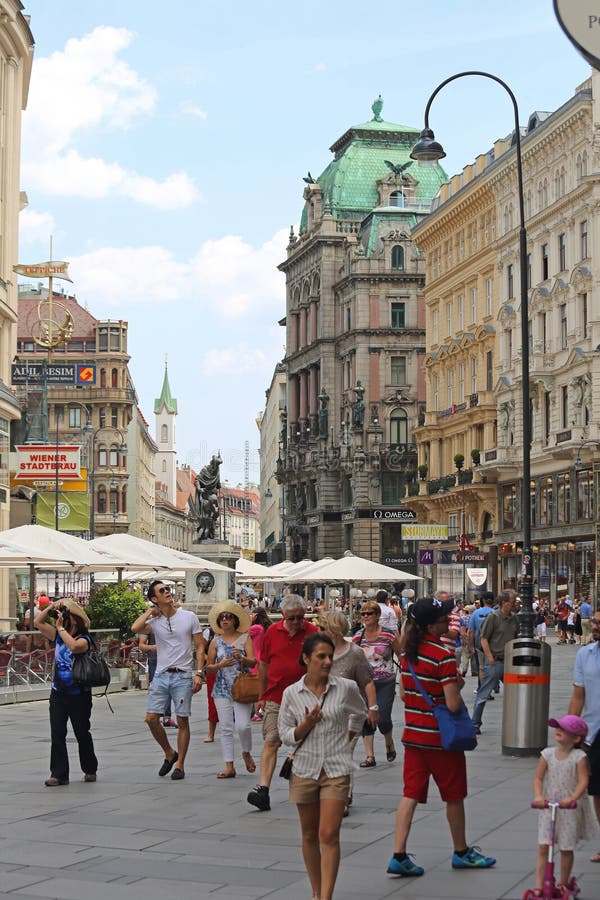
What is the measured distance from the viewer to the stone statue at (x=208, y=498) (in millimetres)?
45250

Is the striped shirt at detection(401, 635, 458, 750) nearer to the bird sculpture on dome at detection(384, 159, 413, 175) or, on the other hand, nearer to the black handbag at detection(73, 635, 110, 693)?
the black handbag at detection(73, 635, 110, 693)

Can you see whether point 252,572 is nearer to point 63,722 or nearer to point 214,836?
point 63,722

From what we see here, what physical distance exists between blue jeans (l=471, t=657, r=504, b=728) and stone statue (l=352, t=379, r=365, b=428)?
7714 centimetres

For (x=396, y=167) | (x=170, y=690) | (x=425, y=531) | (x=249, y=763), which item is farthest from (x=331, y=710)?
(x=396, y=167)

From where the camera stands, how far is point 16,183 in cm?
4659

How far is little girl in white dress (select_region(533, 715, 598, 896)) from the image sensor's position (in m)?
8.28

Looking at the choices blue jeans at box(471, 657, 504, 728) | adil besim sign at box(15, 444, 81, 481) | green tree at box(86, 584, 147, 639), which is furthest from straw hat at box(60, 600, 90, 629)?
adil besim sign at box(15, 444, 81, 481)

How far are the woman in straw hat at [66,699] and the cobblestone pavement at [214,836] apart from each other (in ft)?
0.74

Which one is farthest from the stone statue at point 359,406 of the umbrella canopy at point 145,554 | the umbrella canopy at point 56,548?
the umbrella canopy at point 56,548

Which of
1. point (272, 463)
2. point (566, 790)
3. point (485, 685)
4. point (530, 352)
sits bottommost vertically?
point (485, 685)

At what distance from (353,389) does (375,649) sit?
3216 inches

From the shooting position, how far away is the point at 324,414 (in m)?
101

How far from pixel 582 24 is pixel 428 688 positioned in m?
4.53

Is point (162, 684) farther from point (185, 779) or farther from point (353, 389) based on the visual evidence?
point (353, 389)
